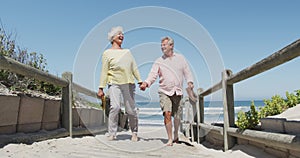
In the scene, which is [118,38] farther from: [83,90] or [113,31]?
[83,90]

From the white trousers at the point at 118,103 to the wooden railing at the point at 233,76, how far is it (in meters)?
1.28

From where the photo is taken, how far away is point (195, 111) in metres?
7.00

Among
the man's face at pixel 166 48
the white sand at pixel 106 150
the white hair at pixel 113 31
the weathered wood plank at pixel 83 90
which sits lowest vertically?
the white sand at pixel 106 150

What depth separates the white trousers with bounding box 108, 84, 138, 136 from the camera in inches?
169

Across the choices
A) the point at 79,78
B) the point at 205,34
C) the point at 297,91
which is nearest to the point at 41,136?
the point at 79,78

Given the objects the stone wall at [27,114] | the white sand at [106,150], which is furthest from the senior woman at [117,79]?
the stone wall at [27,114]

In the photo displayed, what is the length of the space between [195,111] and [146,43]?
2030 millimetres

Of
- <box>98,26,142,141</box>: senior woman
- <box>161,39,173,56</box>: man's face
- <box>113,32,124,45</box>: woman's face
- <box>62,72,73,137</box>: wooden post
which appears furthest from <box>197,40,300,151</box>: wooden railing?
<box>62,72,73,137</box>: wooden post

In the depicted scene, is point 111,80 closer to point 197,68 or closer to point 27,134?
point 27,134

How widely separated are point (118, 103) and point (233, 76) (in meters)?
1.61

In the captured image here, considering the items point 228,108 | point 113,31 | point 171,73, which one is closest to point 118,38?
point 113,31

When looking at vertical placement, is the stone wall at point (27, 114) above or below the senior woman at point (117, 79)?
below

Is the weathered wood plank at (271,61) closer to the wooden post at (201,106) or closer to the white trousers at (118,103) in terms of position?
the white trousers at (118,103)

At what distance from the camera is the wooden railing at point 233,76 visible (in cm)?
225
